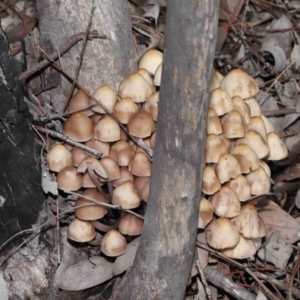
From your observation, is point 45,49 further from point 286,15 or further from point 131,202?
point 286,15

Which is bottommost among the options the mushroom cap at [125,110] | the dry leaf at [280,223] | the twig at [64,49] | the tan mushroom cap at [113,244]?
the dry leaf at [280,223]

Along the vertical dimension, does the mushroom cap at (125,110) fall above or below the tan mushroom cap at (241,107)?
above

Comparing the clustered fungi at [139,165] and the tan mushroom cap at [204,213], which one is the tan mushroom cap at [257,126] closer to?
the clustered fungi at [139,165]

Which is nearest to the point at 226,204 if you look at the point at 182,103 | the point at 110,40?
the point at 182,103

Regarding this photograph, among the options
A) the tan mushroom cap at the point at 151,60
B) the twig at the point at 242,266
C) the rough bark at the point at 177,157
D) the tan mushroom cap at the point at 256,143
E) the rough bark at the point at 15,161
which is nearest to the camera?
the rough bark at the point at 177,157

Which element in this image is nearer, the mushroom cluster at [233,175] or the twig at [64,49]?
the mushroom cluster at [233,175]

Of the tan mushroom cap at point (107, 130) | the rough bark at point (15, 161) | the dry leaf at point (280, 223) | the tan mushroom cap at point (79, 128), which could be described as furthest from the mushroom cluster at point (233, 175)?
the rough bark at point (15, 161)

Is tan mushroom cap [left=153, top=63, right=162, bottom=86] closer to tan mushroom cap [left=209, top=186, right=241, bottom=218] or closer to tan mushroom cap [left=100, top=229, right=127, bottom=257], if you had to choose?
tan mushroom cap [left=209, top=186, right=241, bottom=218]

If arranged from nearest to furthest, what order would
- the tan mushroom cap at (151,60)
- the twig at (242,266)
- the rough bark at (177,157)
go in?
the rough bark at (177,157)
the twig at (242,266)
the tan mushroom cap at (151,60)
